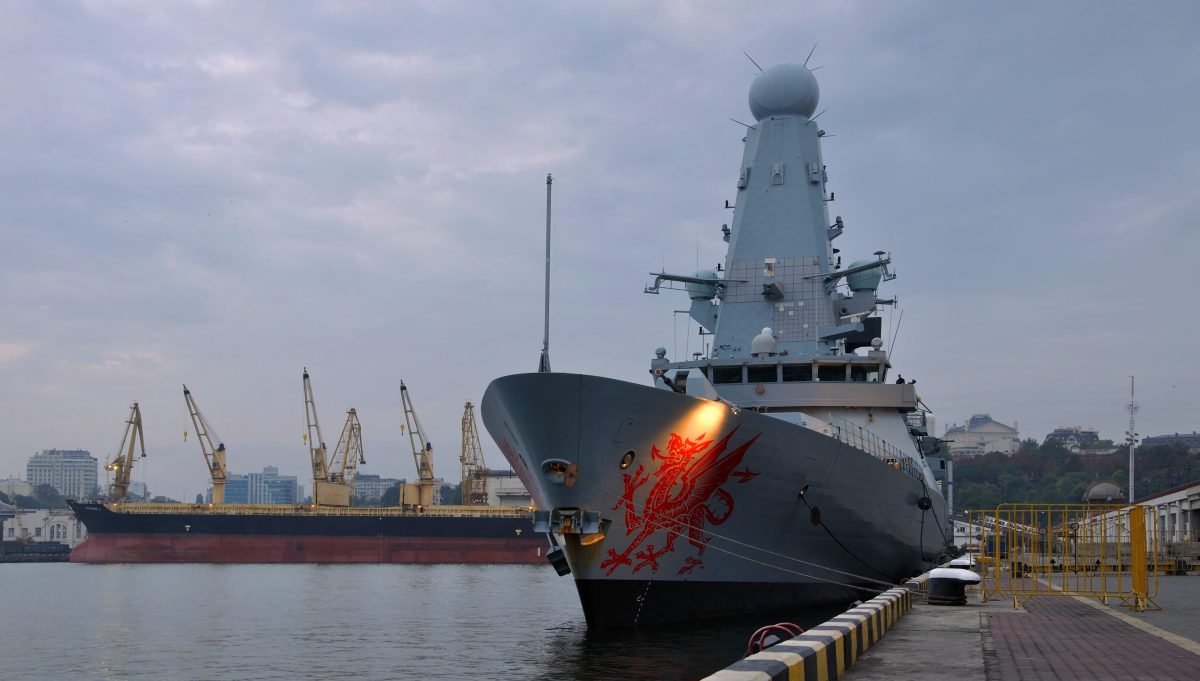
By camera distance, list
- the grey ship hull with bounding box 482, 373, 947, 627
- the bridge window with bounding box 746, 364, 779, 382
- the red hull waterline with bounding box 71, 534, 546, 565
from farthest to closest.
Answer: the red hull waterline with bounding box 71, 534, 546, 565 < the bridge window with bounding box 746, 364, 779, 382 < the grey ship hull with bounding box 482, 373, 947, 627

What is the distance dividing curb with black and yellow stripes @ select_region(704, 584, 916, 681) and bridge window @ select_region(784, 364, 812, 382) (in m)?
12.3

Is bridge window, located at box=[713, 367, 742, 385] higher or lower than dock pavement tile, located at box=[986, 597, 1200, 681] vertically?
higher

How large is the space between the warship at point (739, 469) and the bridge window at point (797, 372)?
48 mm

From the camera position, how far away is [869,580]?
21.4 metres

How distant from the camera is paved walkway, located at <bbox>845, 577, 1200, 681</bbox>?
8.43 m

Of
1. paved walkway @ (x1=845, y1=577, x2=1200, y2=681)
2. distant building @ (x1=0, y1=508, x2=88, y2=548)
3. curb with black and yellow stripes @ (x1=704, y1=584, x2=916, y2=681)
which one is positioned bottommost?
distant building @ (x1=0, y1=508, x2=88, y2=548)

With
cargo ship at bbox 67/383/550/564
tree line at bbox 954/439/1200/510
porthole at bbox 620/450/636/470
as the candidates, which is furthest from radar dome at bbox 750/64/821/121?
tree line at bbox 954/439/1200/510

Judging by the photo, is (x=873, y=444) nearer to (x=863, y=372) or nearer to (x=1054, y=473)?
(x=863, y=372)

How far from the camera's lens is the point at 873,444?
22.0 metres

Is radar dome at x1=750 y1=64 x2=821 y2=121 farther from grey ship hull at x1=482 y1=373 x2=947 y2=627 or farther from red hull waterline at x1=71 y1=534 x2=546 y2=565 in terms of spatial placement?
red hull waterline at x1=71 y1=534 x2=546 y2=565

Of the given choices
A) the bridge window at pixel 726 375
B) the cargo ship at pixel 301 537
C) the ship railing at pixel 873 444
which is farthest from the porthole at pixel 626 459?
the cargo ship at pixel 301 537

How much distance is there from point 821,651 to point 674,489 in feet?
31.5

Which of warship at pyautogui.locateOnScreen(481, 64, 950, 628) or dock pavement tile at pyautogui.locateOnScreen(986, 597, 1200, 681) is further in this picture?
warship at pyautogui.locateOnScreen(481, 64, 950, 628)

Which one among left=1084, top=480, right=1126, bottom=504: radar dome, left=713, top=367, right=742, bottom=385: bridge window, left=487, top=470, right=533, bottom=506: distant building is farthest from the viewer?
left=487, top=470, right=533, bottom=506: distant building
